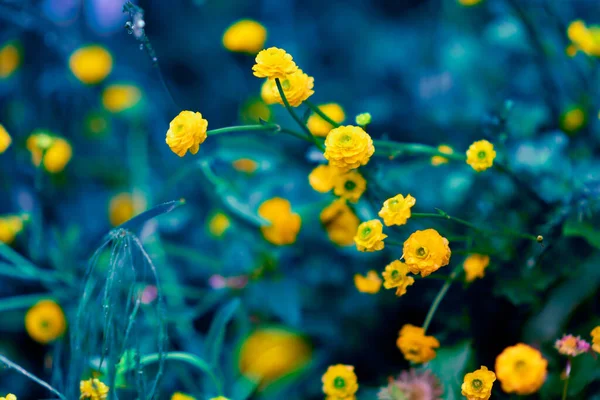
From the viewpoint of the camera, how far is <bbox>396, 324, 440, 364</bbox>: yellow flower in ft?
2.60

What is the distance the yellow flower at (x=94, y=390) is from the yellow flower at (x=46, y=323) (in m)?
0.29

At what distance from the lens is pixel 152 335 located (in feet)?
3.52

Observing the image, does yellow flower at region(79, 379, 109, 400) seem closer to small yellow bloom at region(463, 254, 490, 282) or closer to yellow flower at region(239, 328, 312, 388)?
yellow flower at region(239, 328, 312, 388)

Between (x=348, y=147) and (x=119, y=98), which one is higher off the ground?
(x=119, y=98)

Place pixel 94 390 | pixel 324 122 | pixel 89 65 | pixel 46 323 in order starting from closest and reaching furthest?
pixel 94 390 < pixel 324 122 < pixel 46 323 < pixel 89 65

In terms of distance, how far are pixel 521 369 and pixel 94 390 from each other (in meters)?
0.48

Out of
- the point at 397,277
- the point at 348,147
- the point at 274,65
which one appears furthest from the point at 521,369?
the point at 274,65

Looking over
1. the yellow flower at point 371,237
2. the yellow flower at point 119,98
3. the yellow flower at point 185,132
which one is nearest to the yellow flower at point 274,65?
the yellow flower at point 185,132

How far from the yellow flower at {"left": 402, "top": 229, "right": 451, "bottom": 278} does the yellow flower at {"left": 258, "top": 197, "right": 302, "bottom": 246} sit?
0.31 meters

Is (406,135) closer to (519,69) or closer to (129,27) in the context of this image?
(519,69)

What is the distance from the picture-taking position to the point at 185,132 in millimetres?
668

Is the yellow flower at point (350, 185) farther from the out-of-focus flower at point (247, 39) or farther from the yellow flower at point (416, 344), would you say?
the out-of-focus flower at point (247, 39)

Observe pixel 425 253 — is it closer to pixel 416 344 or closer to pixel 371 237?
pixel 371 237

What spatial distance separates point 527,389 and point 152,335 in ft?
2.12
